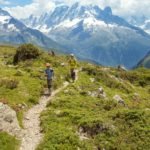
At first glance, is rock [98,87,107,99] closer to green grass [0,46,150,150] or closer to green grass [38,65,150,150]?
green grass [0,46,150,150]

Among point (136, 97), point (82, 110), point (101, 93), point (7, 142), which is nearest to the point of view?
point (7, 142)

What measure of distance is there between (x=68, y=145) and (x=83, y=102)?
440 inches

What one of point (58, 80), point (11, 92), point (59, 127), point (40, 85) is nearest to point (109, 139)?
point (59, 127)

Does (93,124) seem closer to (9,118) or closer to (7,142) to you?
(9,118)

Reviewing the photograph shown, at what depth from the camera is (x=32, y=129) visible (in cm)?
3141

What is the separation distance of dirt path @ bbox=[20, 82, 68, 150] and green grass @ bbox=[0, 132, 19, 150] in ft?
1.67

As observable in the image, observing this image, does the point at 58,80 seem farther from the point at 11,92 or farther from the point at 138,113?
the point at 138,113

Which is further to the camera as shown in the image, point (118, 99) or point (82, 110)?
point (118, 99)

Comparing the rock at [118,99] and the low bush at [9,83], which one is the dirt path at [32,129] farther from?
the rock at [118,99]

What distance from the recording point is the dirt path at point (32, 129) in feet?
94.3

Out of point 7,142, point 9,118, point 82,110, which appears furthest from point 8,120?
point 82,110

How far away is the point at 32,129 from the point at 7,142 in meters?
3.58

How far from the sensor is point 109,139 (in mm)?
29922

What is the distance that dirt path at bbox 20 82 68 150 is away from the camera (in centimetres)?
2873
